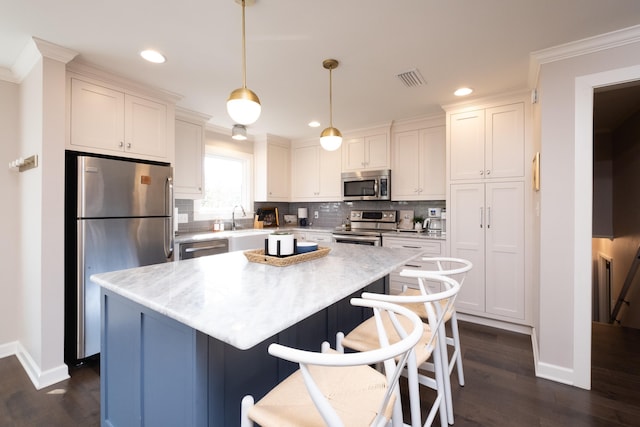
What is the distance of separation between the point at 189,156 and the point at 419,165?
292 cm

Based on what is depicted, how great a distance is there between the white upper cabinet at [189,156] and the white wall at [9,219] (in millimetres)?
1308

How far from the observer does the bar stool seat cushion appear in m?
0.87

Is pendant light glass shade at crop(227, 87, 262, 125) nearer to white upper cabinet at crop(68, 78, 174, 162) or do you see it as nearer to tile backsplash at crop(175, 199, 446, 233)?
white upper cabinet at crop(68, 78, 174, 162)

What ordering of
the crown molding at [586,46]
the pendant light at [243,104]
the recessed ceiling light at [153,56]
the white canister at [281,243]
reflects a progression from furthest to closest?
1. the recessed ceiling light at [153,56]
2. the crown molding at [586,46]
3. the white canister at [281,243]
4. the pendant light at [243,104]

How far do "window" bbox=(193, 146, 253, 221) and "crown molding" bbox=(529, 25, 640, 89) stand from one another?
12.4 ft

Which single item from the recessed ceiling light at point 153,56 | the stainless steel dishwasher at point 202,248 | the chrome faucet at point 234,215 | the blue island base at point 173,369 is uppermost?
the recessed ceiling light at point 153,56

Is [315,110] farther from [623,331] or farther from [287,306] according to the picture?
[623,331]

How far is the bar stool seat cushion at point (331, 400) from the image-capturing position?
871 mm

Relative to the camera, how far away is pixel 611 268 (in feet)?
14.7

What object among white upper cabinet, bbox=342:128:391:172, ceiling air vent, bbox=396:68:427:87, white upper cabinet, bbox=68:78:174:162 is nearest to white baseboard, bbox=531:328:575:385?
ceiling air vent, bbox=396:68:427:87

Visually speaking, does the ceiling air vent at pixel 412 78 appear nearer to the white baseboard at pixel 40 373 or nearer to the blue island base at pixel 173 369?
the blue island base at pixel 173 369

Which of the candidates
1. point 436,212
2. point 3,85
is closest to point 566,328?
point 436,212

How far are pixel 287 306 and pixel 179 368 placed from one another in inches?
18.6

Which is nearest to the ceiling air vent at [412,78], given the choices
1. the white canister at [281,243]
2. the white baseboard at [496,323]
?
the white canister at [281,243]
